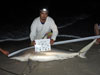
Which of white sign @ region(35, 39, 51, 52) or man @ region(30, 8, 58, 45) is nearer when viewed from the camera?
white sign @ region(35, 39, 51, 52)

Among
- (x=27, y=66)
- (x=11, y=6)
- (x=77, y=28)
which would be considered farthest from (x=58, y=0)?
(x=27, y=66)

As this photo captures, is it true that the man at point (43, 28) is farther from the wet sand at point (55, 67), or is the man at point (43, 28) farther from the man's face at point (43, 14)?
the wet sand at point (55, 67)

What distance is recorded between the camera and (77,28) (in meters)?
6.92

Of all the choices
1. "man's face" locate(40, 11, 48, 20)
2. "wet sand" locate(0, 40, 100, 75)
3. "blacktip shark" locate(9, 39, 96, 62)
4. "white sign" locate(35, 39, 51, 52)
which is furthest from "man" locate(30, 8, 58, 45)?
"wet sand" locate(0, 40, 100, 75)

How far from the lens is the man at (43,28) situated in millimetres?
4174

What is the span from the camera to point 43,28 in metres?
4.40

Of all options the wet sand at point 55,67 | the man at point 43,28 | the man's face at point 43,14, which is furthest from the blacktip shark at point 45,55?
the man's face at point 43,14

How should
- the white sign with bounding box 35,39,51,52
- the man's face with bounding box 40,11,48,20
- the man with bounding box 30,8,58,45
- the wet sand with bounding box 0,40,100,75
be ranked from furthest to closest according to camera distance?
the man with bounding box 30,8,58,45 < the man's face with bounding box 40,11,48,20 < the white sign with bounding box 35,39,51,52 < the wet sand with bounding box 0,40,100,75

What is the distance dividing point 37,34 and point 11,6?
9295 mm

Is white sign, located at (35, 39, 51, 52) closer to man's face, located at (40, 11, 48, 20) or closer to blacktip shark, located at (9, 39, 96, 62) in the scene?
blacktip shark, located at (9, 39, 96, 62)

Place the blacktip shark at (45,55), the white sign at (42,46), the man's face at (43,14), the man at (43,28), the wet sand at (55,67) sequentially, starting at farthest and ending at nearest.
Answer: the man at (43,28), the man's face at (43,14), the white sign at (42,46), the blacktip shark at (45,55), the wet sand at (55,67)

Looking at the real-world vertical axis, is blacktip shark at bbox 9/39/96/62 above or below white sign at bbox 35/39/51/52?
below

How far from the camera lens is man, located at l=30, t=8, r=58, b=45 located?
164 inches

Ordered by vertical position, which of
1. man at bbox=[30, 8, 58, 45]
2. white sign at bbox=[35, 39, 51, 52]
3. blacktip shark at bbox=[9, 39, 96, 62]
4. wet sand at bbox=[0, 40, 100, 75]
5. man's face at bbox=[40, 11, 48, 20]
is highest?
man's face at bbox=[40, 11, 48, 20]
